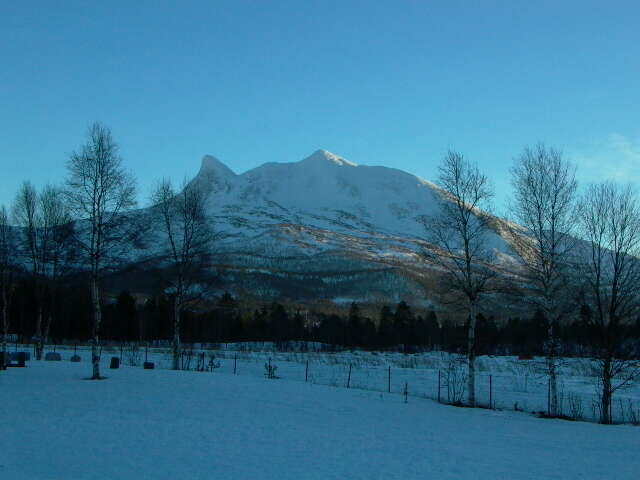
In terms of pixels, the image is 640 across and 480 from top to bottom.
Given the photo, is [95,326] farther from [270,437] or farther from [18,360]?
[270,437]

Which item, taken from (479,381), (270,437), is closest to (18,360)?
(270,437)

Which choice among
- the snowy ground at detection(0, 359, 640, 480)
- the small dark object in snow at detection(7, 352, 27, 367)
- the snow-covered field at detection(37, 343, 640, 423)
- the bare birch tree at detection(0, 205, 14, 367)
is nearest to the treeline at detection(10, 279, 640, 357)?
the snow-covered field at detection(37, 343, 640, 423)

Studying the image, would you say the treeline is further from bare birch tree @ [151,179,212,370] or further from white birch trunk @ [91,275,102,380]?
white birch trunk @ [91,275,102,380]

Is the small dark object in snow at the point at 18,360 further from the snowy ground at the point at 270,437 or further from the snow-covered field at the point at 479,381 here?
the snow-covered field at the point at 479,381

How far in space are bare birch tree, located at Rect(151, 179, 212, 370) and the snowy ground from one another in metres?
8.15

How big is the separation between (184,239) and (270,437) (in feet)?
68.3

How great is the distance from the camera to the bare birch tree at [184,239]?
3394 centimetres

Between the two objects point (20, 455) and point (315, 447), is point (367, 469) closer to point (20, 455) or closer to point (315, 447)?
point (315, 447)

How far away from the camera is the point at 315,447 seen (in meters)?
14.5

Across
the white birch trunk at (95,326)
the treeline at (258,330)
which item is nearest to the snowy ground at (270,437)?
the white birch trunk at (95,326)

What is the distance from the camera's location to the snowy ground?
11.9 metres

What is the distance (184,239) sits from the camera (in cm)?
3466

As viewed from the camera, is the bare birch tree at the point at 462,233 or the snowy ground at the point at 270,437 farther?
the bare birch tree at the point at 462,233

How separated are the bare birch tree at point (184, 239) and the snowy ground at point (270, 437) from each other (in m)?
8.15
